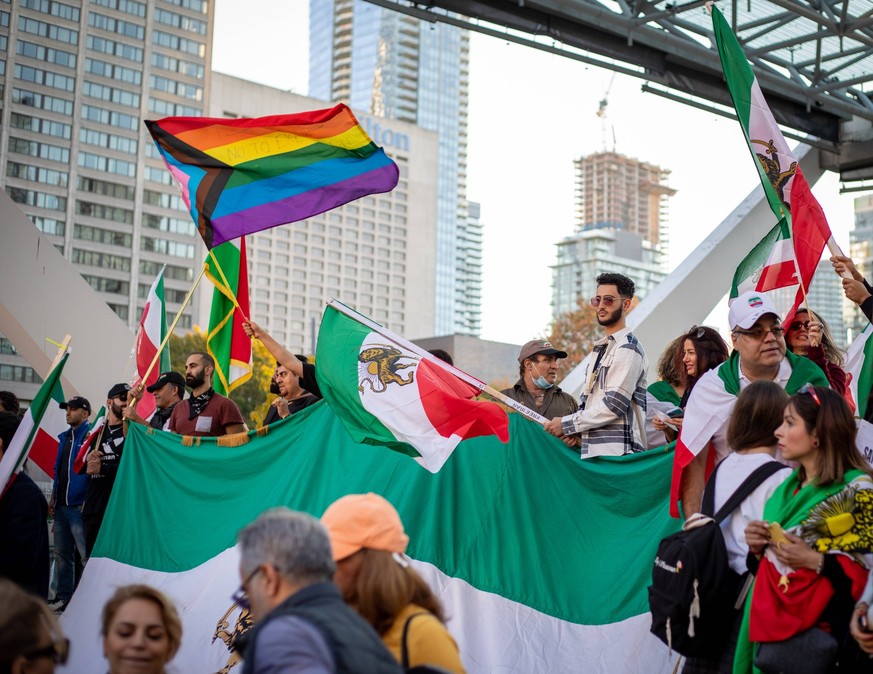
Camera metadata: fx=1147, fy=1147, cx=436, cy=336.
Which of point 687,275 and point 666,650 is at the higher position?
point 687,275

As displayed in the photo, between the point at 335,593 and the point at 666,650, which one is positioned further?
the point at 666,650

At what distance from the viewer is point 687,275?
688 inches

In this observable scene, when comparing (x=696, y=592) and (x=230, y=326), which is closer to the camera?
(x=696, y=592)

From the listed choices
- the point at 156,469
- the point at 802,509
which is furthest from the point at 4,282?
the point at 802,509

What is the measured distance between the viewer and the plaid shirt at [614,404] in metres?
6.71

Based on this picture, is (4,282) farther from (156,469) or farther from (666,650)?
(666,650)

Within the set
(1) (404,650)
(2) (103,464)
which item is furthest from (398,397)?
(2) (103,464)

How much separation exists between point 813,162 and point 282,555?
1718 centimetres

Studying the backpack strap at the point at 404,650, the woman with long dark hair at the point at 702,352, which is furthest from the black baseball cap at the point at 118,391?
the backpack strap at the point at 404,650

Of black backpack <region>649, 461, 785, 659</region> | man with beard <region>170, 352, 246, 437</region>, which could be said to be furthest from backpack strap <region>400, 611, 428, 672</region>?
man with beard <region>170, 352, 246, 437</region>

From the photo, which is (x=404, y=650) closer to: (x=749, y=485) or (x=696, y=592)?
(x=696, y=592)

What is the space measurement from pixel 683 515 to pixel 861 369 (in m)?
1.51

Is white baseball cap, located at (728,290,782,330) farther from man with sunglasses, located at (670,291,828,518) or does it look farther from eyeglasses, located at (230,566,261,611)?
eyeglasses, located at (230,566,261,611)

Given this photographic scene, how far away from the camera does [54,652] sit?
376 cm
